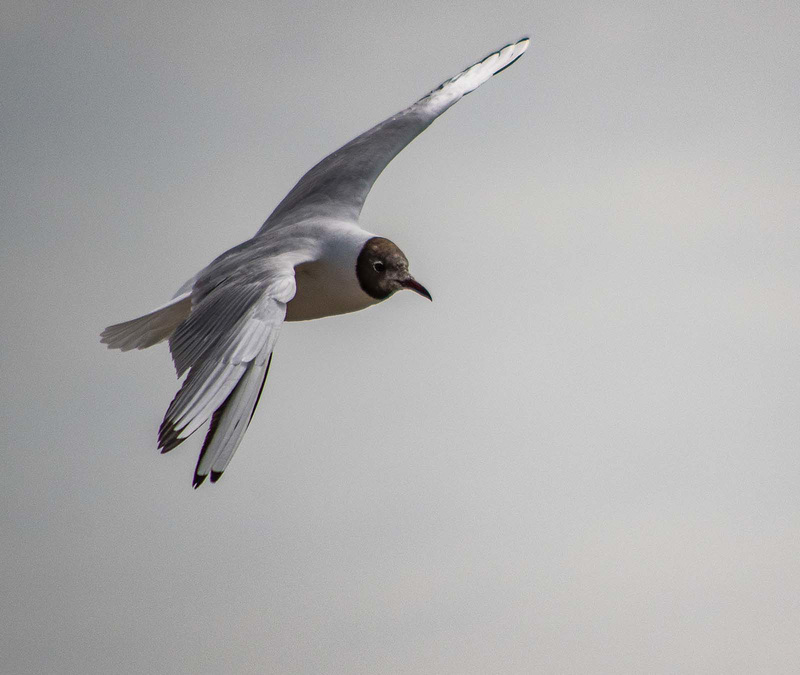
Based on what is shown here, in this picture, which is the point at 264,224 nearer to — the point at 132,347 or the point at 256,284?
the point at 132,347

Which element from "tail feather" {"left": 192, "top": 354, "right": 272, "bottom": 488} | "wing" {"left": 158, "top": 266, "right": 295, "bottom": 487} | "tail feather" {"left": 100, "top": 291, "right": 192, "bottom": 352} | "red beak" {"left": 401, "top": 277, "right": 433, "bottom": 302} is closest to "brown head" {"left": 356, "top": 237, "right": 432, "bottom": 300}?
"red beak" {"left": 401, "top": 277, "right": 433, "bottom": 302}

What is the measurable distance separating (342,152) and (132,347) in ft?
4.44

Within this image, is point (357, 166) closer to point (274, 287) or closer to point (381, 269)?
point (381, 269)

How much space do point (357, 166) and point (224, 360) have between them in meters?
1.78

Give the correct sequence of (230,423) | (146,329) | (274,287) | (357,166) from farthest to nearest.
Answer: (357,166) < (146,329) < (274,287) < (230,423)

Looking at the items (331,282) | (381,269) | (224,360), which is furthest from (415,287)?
(224,360)

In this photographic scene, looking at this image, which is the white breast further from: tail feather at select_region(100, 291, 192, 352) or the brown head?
tail feather at select_region(100, 291, 192, 352)

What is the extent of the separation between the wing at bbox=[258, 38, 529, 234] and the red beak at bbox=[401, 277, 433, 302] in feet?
1.73

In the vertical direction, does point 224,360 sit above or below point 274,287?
below

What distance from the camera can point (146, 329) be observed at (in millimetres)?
4312

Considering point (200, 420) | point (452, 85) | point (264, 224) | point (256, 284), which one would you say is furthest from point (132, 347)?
point (452, 85)

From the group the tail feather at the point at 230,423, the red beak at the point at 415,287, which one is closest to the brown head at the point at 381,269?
the red beak at the point at 415,287

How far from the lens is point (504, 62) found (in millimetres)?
5668

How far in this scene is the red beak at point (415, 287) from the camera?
4.06 meters
